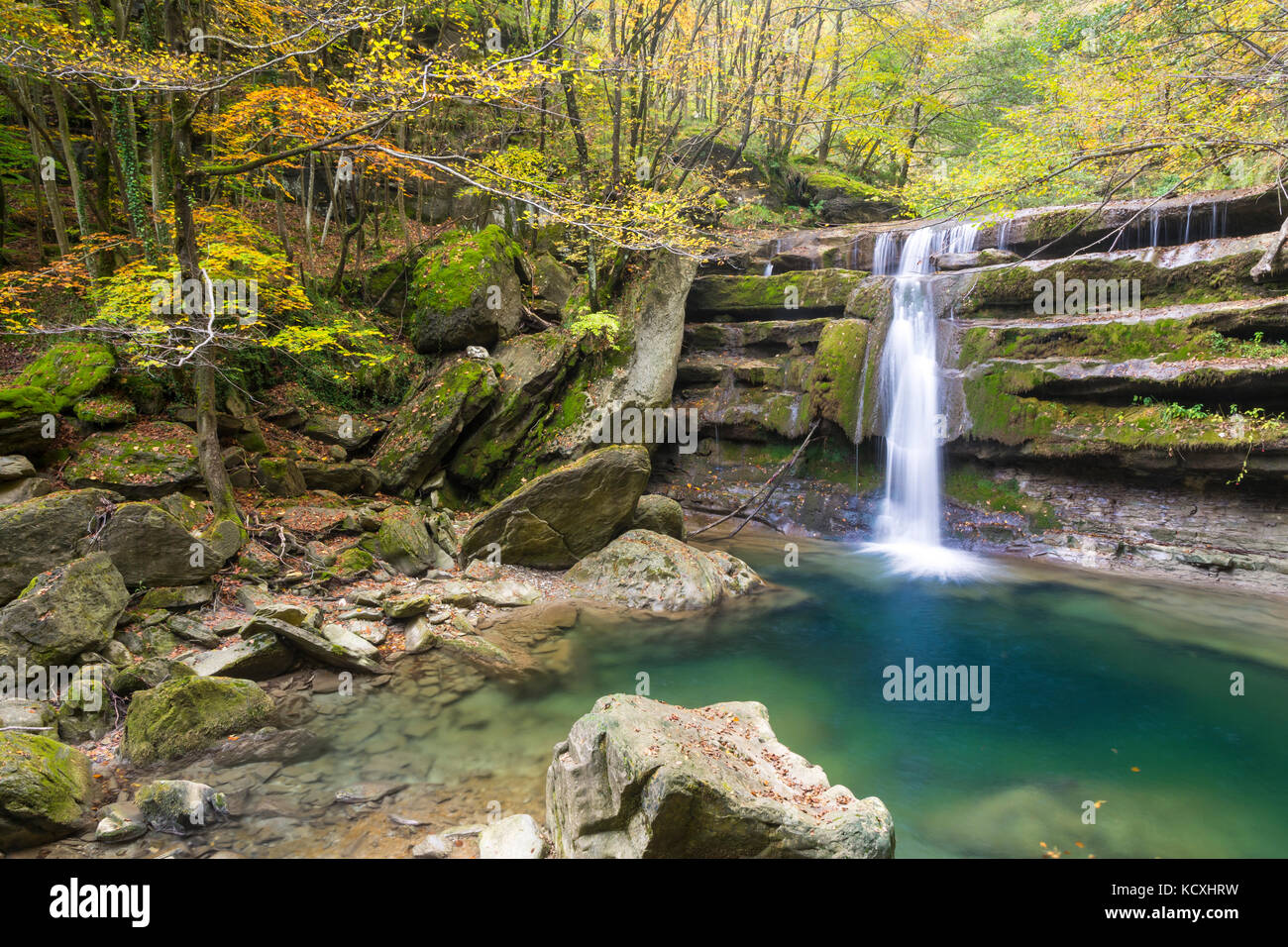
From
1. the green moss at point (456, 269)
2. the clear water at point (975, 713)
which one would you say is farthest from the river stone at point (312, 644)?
the green moss at point (456, 269)

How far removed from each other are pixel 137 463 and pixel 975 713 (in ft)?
34.9

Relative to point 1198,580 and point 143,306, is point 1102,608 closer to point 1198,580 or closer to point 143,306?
point 1198,580

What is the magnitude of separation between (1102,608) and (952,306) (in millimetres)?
7072

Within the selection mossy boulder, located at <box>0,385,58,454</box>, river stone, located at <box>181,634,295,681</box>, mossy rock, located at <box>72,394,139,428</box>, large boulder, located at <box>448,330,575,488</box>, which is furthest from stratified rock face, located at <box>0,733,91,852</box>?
large boulder, located at <box>448,330,575,488</box>

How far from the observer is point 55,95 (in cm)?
979

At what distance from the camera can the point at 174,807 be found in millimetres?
4004

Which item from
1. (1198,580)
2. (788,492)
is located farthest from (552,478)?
(1198,580)

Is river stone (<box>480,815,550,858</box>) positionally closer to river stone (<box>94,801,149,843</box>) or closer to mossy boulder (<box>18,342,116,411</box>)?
river stone (<box>94,801,149,843</box>)

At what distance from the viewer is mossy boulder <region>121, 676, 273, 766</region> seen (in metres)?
4.70

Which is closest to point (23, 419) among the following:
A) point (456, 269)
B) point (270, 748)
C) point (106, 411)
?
point (106, 411)

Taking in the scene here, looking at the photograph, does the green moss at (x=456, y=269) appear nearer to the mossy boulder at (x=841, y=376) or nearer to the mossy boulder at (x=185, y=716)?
the mossy boulder at (x=841, y=376)

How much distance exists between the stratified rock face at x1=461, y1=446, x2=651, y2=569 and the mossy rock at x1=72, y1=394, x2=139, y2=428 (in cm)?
492

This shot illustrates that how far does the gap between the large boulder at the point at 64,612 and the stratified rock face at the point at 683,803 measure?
4572mm

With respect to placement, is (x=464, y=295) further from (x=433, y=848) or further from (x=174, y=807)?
(x=433, y=848)
